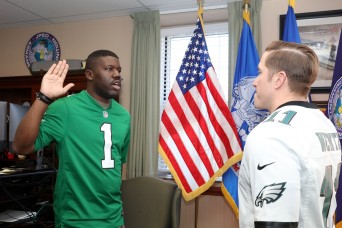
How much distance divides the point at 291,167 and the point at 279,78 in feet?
1.09

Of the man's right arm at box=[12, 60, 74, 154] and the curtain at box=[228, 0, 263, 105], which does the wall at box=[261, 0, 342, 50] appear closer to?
the curtain at box=[228, 0, 263, 105]

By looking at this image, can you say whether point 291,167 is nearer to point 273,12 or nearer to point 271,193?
point 271,193

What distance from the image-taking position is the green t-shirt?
1.48 meters

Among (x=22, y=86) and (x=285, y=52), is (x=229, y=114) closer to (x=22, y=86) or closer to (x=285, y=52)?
(x=285, y=52)

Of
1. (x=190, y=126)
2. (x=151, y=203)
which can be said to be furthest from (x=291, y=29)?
(x=151, y=203)

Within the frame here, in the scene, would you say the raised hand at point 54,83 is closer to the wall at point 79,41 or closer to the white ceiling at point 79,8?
the white ceiling at point 79,8

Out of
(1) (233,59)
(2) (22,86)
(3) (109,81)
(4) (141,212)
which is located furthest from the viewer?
(2) (22,86)

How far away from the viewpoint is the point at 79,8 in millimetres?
3340

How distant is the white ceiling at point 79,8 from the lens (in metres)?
3.15

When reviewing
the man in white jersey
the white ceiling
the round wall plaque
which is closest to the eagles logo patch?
the man in white jersey

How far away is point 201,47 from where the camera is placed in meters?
2.78

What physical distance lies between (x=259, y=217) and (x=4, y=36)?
4337mm

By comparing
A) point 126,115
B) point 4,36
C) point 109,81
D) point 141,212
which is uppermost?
point 4,36

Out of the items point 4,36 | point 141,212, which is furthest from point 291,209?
point 4,36
